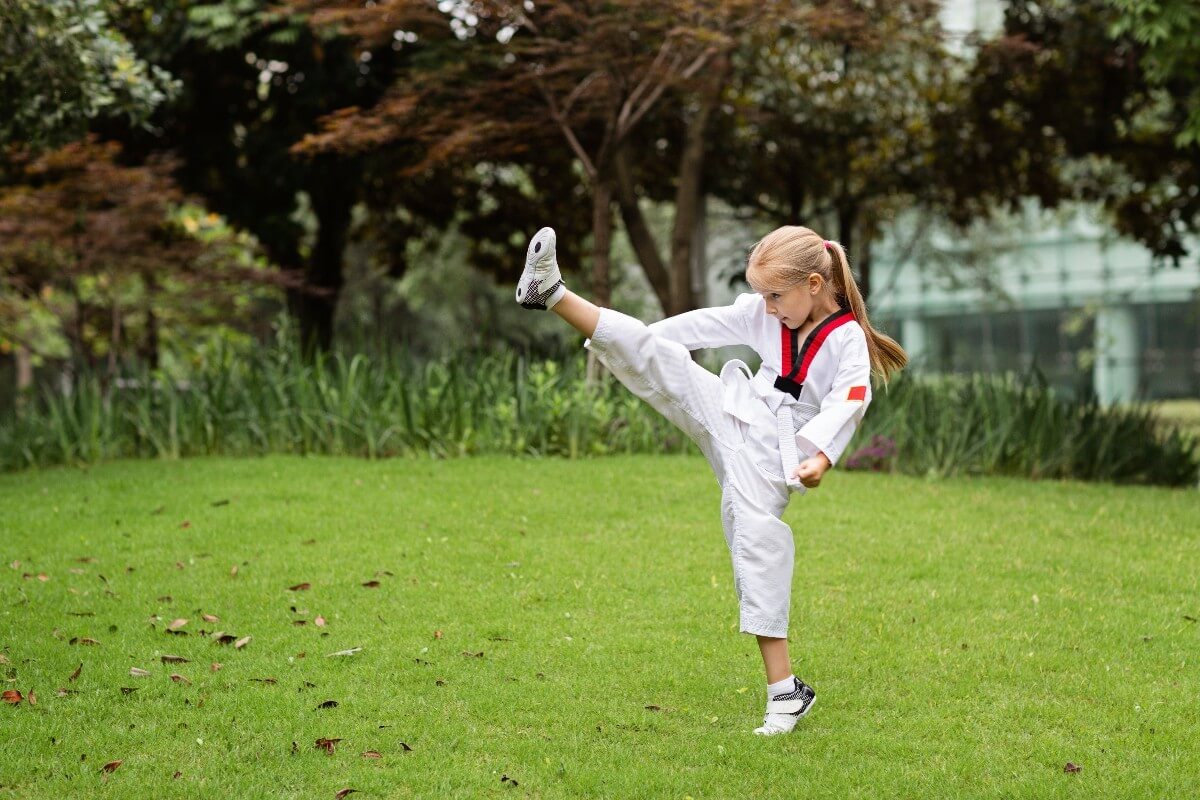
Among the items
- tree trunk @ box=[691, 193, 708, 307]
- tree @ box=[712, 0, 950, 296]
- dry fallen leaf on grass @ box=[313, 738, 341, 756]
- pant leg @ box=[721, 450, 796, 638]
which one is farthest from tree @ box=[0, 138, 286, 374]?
pant leg @ box=[721, 450, 796, 638]

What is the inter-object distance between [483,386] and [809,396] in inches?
216

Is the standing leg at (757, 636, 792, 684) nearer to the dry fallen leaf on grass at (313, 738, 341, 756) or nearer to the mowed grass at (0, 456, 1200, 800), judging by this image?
the mowed grass at (0, 456, 1200, 800)

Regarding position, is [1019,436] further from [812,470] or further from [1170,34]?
[812,470]

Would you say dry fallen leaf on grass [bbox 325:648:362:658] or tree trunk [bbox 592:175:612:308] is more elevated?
tree trunk [bbox 592:175:612:308]

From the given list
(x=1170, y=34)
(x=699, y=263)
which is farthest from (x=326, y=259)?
(x=1170, y=34)

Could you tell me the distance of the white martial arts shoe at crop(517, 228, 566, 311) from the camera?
3.33 m

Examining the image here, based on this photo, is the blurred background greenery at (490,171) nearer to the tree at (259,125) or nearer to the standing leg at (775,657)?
the tree at (259,125)

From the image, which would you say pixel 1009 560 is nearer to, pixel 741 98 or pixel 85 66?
pixel 85 66

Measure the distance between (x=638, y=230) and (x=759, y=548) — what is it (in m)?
8.18

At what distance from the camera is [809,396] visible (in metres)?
3.79

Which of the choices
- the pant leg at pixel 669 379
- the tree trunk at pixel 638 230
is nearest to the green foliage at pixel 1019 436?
the tree trunk at pixel 638 230

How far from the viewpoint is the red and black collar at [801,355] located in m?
3.75

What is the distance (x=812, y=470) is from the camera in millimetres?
3506

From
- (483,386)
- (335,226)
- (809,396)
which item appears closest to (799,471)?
(809,396)
